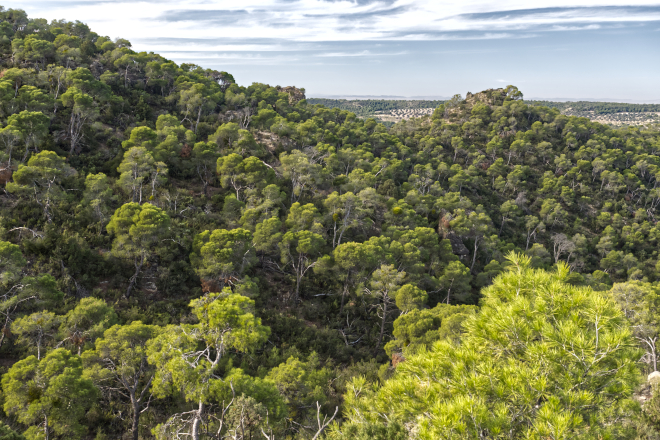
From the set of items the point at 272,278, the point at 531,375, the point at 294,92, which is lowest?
the point at 272,278

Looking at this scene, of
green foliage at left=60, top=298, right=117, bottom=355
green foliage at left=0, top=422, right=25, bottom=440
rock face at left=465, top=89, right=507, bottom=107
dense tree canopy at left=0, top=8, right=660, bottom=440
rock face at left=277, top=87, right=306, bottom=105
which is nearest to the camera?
dense tree canopy at left=0, top=8, right=660, bottom=440

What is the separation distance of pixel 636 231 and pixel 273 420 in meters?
63.6

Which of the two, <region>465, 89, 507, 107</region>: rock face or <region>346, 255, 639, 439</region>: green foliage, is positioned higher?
<region>465, 89, 507, 107</region>: rock face

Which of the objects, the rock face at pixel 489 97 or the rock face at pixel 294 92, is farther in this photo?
the rock face at pixel 489 97

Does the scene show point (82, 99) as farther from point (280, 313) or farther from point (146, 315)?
point (280, 313)

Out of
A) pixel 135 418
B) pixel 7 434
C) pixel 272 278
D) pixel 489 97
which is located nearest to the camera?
pixel 7 434

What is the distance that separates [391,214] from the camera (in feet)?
114

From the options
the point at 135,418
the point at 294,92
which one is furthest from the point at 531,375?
the point at 294,92

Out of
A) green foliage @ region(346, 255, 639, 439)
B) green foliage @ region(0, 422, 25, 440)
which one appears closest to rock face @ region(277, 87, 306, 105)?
green foliage @ region(0, 422, 25, 440)

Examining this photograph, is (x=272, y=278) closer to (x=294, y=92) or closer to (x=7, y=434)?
(x=7, y=434)

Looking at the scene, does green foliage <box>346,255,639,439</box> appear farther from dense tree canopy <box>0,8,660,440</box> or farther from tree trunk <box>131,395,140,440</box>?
tree trunk <box>131,395,140,440</box>

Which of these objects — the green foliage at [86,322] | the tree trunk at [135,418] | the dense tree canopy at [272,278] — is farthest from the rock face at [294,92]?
the tree trunk at [135,418]

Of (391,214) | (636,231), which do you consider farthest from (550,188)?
(391,214)

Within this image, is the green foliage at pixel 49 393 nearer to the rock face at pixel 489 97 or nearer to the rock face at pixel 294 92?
the rock face at pixel 294 92
